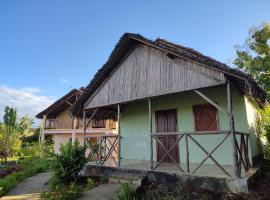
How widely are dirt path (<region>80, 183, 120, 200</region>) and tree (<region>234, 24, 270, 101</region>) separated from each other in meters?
14.9

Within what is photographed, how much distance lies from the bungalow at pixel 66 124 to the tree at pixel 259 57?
13194 millimetres

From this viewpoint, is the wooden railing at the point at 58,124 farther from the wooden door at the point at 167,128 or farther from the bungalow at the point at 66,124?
the wooden door at the point at 167,128

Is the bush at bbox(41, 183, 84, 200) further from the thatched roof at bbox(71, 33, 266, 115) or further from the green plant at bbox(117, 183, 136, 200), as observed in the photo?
the thatched roof at bbox(71, 33, 266, 115)

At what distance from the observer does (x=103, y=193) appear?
23.1ft

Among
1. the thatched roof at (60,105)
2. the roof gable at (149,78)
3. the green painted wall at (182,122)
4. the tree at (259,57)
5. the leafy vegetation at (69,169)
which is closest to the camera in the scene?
the roof gable at (149,78)

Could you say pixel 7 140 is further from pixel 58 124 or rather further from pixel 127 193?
pixel 127 193

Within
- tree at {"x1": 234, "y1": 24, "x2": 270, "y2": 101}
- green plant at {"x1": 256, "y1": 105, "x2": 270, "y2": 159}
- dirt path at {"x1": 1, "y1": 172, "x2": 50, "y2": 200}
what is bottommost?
dirt path at {"x1": 1, "y1": 172, "x2": 50, "y2": 200}

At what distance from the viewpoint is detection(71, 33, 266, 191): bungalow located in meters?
6.36

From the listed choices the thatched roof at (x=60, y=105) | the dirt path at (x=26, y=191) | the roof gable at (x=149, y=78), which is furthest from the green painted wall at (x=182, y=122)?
the thatched roof at (x=60, y=105)

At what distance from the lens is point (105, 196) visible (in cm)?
677

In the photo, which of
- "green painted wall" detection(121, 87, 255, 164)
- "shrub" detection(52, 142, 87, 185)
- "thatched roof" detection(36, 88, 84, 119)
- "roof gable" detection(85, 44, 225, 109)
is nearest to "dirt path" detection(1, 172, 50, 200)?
"shrub" detection(52, 142, 87, 185)

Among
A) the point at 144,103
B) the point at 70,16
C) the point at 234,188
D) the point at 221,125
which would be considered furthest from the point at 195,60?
the point at 70,16

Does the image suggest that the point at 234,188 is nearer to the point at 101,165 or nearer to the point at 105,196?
the point at 105,196

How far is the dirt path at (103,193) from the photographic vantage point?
264 inches
